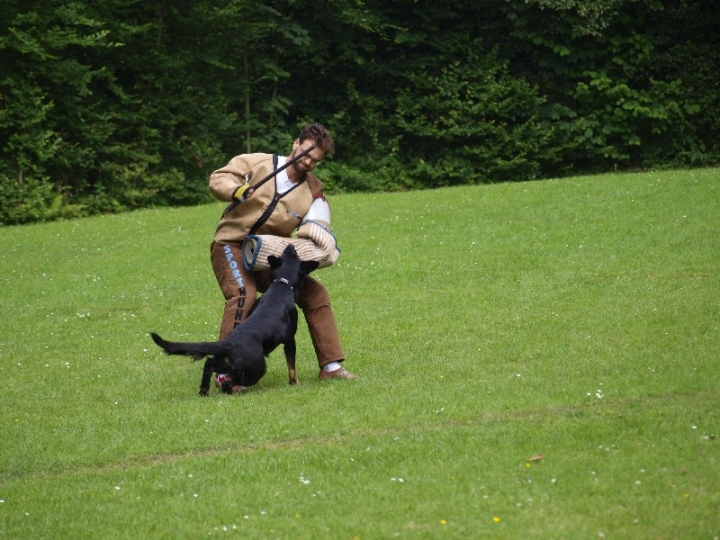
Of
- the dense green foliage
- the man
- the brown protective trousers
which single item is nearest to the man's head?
the man

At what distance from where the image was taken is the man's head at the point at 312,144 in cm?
782

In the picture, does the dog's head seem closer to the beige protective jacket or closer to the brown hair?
the beige protective jacket

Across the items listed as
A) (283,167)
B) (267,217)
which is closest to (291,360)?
(267,217)

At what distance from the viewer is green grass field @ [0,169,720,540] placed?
5078 millimetres

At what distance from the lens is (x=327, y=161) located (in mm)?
25375

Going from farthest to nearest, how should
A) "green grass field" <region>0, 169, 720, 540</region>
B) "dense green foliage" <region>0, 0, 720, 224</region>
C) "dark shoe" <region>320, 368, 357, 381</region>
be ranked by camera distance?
"dense green foliage" <region>0, 0, 720, 224</region>
"dark shoe" <region>320, 368, 357, 381</region>
"green grass field" <region>0, 169, 720, 540</region>

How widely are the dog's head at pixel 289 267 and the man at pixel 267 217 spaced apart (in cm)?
26

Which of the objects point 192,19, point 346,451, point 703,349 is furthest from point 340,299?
point 192,19

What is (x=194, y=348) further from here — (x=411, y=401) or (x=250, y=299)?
(x=411, y=401)

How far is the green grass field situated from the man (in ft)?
1.53

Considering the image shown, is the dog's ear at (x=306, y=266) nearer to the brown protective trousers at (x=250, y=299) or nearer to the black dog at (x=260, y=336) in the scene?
the black dog at (x=260, y=336)

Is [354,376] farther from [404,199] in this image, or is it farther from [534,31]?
[534,31]

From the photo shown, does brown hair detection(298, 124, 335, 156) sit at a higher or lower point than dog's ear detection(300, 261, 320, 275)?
higher

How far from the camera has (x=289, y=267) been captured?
785 cm
